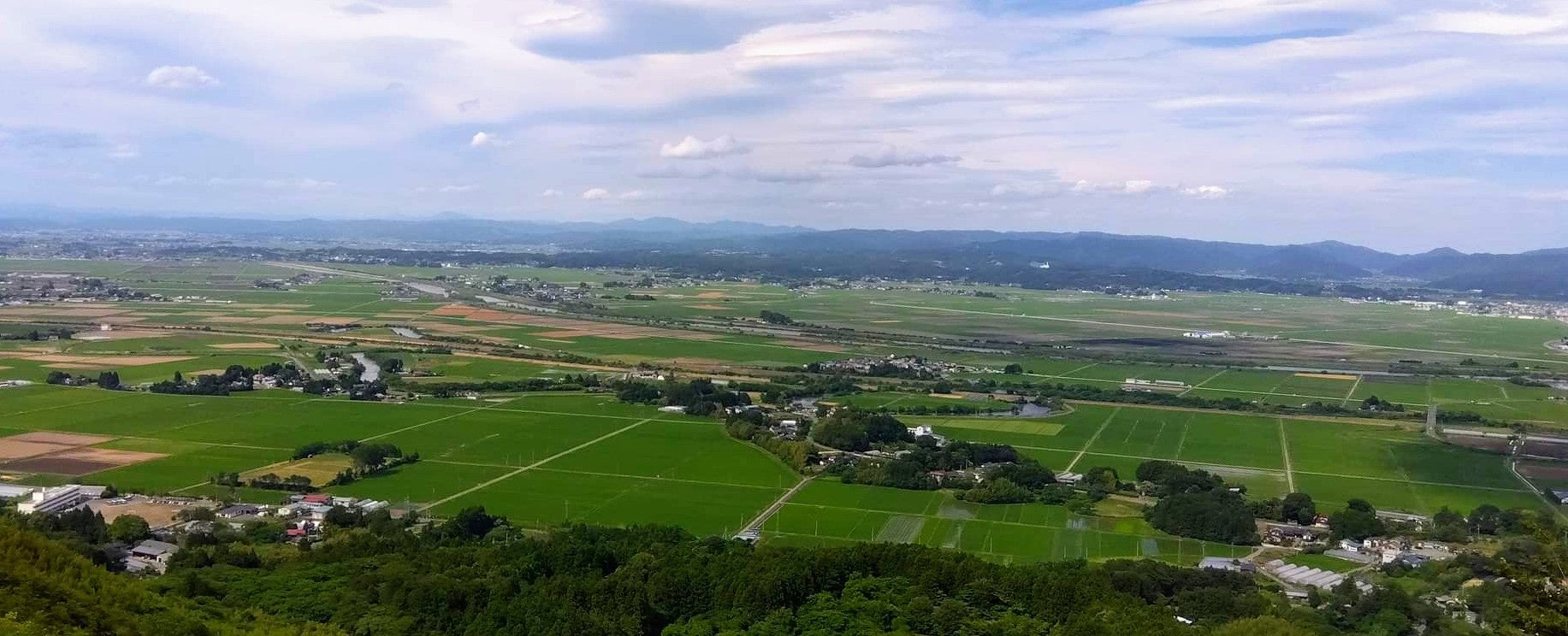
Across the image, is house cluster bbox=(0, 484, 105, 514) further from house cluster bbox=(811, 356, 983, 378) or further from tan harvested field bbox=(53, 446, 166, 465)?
house cluster bbox=(811, 356, 983, 378)

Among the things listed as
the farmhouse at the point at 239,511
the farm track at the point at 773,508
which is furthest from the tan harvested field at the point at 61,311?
the farm track at the point at 773,508

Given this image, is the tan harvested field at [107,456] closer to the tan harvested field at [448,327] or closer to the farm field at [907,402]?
the farm field at [907,402]

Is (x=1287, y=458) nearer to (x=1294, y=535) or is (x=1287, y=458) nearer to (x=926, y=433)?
(x=1294, y=535)

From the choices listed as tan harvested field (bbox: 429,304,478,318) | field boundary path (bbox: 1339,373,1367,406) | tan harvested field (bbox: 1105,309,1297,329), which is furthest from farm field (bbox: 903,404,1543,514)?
tan harvested field (bbox: 1105,309,1297,329)

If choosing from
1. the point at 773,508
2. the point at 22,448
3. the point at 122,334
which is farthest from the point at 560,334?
the point at 773,508

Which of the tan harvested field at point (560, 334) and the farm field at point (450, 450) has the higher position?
the tan harvested field at point (560, 334)

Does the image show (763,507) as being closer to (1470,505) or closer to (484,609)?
(484,609)

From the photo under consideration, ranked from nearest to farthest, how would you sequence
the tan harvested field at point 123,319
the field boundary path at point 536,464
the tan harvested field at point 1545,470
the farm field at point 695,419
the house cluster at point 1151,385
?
the field boundary path at point 536,464
the farm field at point 695,419
the tan harvested field at point 1545,470
the house cluster at point 1151,385
the tan harvested field at point 123,319

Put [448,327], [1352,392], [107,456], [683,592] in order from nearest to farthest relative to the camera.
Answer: [683,592]
[107,456]
[1352,392]
[448,327]
